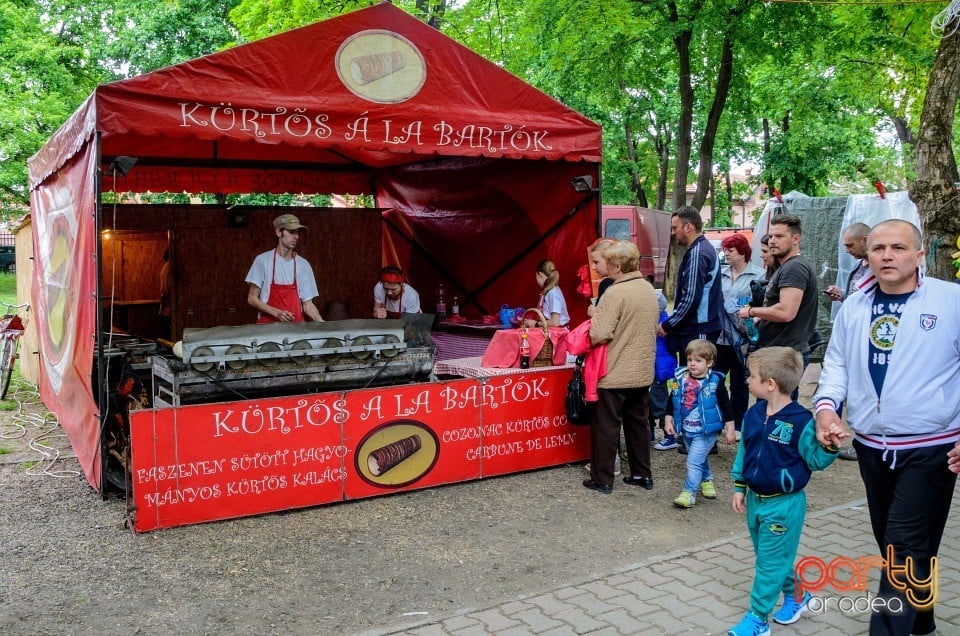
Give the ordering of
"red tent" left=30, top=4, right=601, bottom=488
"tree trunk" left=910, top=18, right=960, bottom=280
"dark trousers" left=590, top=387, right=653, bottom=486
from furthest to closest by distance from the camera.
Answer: "tree trunk" left=910, top=18, right=960, bottom=280
"dark trousers" left=590, top=387, right=653, bottom=486
"red tent" left=30, top=4, right=601, bottom=488

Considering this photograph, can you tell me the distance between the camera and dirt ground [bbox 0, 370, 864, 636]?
13.0 feet

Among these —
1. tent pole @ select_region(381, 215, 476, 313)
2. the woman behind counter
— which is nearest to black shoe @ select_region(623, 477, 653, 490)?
the woman behind counter

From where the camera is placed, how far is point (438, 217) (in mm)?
10023

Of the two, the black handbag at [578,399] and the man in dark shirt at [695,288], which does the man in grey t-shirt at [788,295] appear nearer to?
the man in dark shirt at [695,288]

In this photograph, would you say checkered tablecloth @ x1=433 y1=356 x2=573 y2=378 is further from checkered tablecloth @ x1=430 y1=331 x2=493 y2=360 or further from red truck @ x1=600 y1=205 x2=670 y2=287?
red truck @ x1=600 y1=205 x2=670 y2=287

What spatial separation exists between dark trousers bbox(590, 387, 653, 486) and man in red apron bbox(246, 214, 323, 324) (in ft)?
8.17

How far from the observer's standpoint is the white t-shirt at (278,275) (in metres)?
6.83

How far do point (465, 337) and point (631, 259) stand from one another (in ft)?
11.3

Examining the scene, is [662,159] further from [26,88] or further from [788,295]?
[788,295]

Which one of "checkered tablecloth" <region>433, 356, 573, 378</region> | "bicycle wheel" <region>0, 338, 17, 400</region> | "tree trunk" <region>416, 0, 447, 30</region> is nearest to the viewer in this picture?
"checkered tablecloth" <region>433, 356, 573, 378</region>

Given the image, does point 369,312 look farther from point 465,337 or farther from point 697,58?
point 697,58

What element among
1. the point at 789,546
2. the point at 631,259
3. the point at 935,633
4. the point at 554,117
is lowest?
the point at 935,633

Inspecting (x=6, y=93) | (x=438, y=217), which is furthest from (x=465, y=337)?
(x=6, y=93)

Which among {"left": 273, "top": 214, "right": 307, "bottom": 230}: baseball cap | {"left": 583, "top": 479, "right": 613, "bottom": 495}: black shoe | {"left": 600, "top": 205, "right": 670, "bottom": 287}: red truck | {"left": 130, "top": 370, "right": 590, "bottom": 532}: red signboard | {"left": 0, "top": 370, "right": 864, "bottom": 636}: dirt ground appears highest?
{"left": 600, "top": 205, "right": 670, "bottom": 287}: red truck
